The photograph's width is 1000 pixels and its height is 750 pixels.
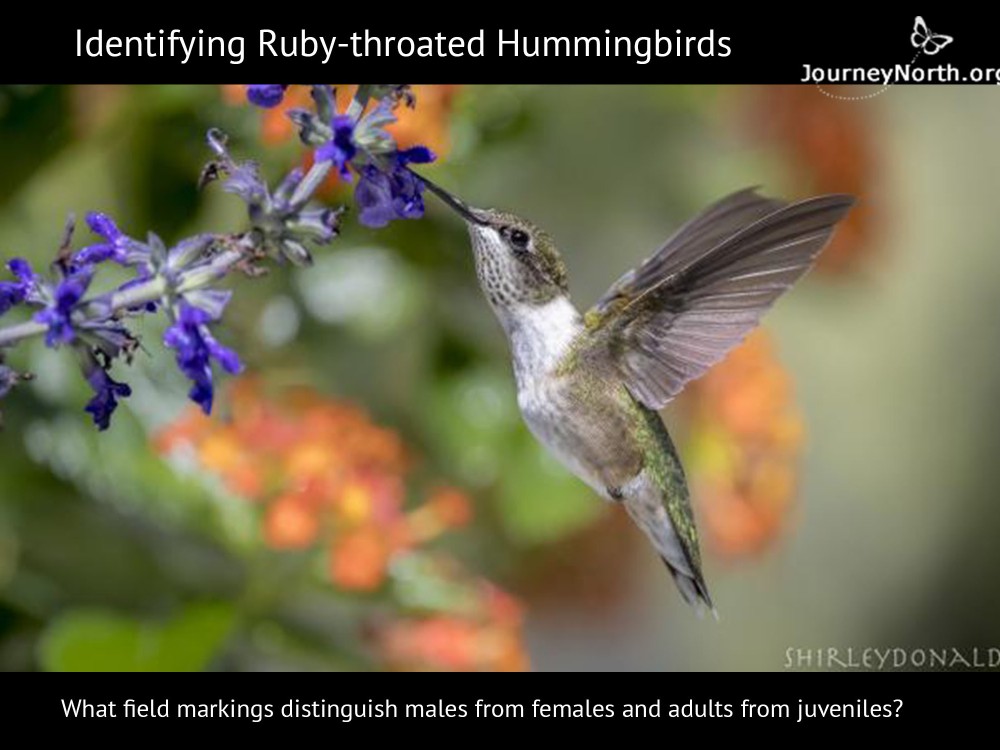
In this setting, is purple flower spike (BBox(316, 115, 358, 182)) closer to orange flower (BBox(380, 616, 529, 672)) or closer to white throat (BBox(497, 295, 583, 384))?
white throat (BBox(497, 295, 583, 384))

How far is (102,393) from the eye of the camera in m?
1.18

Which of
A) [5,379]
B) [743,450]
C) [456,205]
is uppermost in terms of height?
[743,450]

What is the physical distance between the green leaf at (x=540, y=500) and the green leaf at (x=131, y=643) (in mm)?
638

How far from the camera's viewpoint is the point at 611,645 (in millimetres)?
3377

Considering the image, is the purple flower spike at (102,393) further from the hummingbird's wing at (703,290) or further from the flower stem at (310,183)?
the hummingbird's wing at (703,290)

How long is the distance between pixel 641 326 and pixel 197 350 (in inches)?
31.4

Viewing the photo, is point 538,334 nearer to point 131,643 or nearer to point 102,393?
point 102,393

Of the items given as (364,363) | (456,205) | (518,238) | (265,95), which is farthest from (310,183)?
(364,363)

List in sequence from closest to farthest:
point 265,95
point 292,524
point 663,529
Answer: point 265,95
point 663,529
point 292,524

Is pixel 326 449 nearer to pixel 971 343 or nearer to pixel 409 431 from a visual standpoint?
pixel 409 431

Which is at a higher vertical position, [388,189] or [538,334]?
[538,334]

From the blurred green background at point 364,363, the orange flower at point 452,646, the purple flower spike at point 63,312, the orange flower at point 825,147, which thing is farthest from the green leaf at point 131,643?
the orange flower at point 825,147

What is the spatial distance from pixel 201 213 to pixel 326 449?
0.50 m
